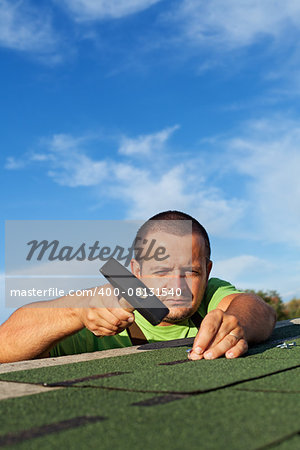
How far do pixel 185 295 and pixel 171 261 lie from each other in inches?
10.9

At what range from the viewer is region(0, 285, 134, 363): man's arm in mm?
2449

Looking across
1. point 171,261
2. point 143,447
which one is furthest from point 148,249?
point 143,447

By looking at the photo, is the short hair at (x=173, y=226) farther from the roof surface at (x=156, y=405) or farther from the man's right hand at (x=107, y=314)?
the roof surface at (x=156, y=405)

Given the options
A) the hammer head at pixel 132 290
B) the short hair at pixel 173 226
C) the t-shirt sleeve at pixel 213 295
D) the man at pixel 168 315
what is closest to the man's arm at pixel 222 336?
the man at pixel 168 315

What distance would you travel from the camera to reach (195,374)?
183 centimetres

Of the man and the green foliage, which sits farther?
the green foliage

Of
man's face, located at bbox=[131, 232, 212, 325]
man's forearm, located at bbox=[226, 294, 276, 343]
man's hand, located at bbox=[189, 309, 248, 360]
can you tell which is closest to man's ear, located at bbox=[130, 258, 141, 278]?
man's face, located at bbox=[131, 232, 212, 325]

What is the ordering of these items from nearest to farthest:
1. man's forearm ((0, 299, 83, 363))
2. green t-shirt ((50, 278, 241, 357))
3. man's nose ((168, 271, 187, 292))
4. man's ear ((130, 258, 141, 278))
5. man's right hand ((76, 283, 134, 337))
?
man's right hand ((76, 283, 134, 337)) < man's forearm ((0, 299, 83, 363)) < man's nose ((168, 271, 187, 292)) < green t-shirt ((50, 278, 241, 357)) < man's ear ((130, 258, 141, 278))

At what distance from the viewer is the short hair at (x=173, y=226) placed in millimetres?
3461

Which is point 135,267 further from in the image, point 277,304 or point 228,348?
point 277,304

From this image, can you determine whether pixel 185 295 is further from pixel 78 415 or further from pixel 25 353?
pixel 78 415

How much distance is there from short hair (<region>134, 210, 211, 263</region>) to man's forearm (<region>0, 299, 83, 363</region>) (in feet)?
2.62

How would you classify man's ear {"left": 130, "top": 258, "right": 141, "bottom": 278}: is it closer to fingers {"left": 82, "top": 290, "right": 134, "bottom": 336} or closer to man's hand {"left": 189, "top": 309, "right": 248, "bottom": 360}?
fingers {"left": 82, "top": 290, "right": 134, "bottom": 336}

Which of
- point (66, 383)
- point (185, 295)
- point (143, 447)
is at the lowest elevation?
point (143, 447)
